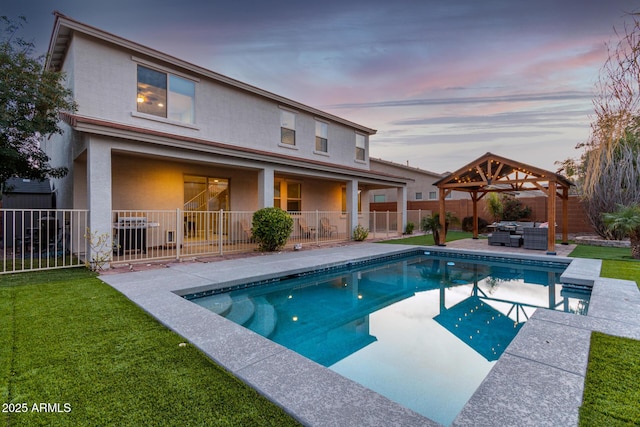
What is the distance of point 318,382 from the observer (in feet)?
8.47

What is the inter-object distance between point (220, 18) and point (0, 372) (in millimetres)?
11570

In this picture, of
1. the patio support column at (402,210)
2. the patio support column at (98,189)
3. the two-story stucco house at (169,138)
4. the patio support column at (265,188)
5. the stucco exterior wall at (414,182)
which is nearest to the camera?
the patio support column at (98,189)

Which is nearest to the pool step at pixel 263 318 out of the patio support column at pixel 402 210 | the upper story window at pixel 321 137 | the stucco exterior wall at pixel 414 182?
the upper story window at pixel 321 137

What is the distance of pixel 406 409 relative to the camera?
227cm

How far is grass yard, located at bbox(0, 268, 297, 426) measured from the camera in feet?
7.09

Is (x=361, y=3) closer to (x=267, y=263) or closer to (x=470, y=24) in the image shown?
(x=470, y=24)

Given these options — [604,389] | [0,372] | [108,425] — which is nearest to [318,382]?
[108,425]

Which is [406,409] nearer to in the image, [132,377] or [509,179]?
[132,377]

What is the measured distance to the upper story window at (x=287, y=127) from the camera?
45.1 feet

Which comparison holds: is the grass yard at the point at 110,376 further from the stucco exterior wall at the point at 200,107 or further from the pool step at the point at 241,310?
the stucco exterior wall at the point at 200,107

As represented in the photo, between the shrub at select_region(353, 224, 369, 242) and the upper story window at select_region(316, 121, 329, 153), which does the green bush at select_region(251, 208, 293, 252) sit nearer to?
the shrub at select_region(353, 224, 369, 242)

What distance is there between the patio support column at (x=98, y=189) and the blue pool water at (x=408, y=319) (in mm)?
3555

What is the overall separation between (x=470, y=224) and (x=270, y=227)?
14393mm

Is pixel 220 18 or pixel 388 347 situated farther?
pixel 220 18
